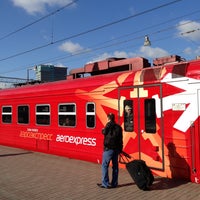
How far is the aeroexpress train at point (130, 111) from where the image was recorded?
26.9 feet

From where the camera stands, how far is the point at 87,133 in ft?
36.6

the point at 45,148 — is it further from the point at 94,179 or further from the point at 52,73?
the point at 52,73

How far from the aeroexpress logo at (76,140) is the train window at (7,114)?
14.0 ft

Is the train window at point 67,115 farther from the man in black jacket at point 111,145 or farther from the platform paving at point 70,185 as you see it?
the man in black jacket at point 111,145

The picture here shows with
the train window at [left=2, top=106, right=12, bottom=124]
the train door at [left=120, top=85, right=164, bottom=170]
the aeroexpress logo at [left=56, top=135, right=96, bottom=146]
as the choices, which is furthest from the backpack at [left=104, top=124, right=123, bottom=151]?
the train window at [left=2, top=106, right=12, bottom=124]

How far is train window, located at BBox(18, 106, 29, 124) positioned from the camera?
47.9ft

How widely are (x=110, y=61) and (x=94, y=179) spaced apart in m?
4.57

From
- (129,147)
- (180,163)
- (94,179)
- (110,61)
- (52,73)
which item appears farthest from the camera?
A: (52,73)

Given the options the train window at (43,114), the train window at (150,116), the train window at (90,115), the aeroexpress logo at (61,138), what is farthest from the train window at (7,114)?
the train window at (150,116)

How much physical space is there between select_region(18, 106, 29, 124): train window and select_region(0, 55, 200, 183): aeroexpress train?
0.04m

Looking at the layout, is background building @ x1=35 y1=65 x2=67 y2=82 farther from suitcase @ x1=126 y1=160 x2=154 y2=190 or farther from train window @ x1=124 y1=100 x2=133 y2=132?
suitcase @ x1=126 y1=160 x2=154 y2=190

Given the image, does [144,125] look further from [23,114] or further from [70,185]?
[23,114]

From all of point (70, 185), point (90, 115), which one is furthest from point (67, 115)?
point (70, 185)

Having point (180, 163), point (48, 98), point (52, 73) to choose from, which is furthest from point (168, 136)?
point (52, 73)
